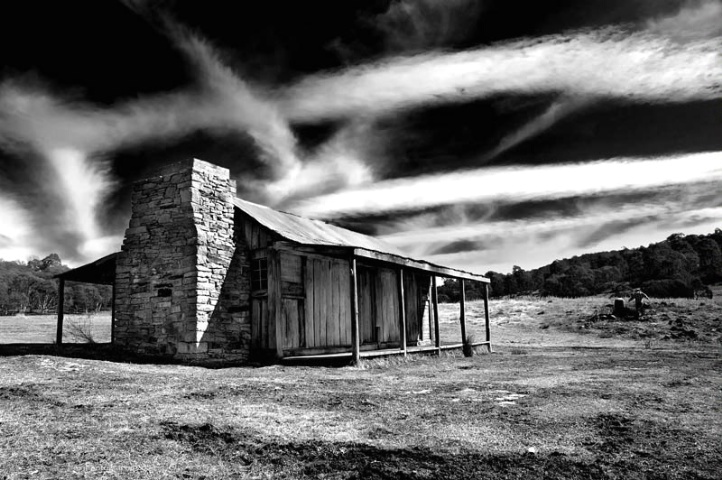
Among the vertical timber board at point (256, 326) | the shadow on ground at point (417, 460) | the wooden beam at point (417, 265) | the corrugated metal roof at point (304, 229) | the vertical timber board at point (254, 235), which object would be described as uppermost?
the corrugated metal roof at point (304, 229)

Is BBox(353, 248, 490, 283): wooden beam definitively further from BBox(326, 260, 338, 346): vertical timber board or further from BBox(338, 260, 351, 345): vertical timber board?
BBox(326, 260, 338, 346): vertical timber board

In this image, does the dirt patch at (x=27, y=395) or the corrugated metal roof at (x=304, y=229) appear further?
the corrugated metal roof at (x=304, y=229)

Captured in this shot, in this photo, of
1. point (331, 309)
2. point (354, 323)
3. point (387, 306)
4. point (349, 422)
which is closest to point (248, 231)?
point (331, 309)

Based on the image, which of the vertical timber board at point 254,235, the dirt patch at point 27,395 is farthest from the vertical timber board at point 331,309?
the dirt patch at point 27,395

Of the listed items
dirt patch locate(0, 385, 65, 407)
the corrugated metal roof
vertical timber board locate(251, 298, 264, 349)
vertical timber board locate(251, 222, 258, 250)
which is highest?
the corrugated metal roof

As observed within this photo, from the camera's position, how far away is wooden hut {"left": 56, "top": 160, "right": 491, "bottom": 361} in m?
13.6

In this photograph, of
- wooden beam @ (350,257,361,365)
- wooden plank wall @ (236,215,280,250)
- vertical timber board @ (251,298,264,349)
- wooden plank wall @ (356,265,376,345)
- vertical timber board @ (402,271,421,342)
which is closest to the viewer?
wooden beam @ (350,257,361,365)

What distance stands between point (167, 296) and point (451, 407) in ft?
30.6

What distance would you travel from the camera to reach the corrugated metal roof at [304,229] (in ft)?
49.1

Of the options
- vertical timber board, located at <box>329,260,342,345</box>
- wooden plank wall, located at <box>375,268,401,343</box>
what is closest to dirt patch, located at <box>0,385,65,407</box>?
vertical timber board, located at <box>329,260,342,345</box>

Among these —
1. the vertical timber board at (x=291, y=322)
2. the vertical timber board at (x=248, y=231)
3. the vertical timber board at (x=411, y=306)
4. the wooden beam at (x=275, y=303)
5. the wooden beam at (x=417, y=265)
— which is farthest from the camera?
the vertical timber board at (x=411, y=306)

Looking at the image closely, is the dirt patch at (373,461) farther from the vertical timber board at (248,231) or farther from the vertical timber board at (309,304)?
the vertical timber board at (248,231)

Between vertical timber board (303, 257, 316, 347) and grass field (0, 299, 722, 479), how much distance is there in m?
3.21

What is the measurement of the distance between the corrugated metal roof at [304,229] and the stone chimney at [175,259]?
106 centimetres
